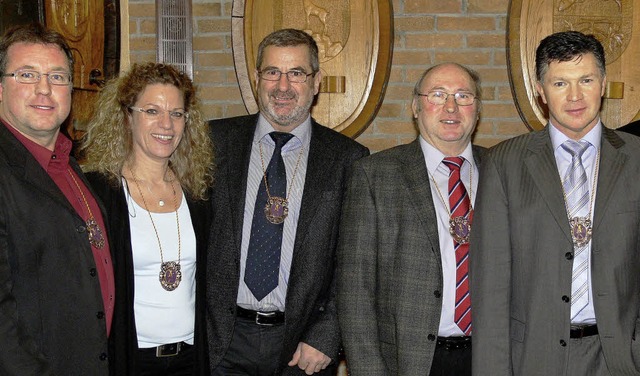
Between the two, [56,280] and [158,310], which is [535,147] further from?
[56,280]

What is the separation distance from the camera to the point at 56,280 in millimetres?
2293

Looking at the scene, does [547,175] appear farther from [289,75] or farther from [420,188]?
[289,75]

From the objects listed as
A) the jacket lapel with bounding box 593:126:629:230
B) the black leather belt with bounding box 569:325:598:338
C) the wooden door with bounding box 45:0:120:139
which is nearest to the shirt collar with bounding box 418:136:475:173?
the jacket lapel with bounding box 593:126:629:230

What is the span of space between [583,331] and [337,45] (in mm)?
2065

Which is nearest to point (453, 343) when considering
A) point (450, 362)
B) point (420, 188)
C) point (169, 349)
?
point (450, 362)

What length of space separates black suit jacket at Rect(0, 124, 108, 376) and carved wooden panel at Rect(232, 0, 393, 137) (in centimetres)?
187

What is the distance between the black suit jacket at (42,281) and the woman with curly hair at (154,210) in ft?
0.63

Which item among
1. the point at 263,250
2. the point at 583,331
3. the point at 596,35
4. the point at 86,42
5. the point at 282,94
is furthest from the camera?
the point at 596,35

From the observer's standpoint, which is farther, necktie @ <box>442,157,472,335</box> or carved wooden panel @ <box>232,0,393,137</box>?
carved wooden panel @ <box>232,0,393,137</box>

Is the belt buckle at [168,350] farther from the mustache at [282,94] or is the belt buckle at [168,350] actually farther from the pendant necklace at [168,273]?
the mustache at [282,94]

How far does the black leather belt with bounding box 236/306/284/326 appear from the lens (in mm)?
2932

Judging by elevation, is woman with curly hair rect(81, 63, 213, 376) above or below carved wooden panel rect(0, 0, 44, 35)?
below

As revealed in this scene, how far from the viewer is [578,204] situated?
2557 mm

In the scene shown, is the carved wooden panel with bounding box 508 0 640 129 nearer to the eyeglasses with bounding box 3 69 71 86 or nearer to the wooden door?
the wooden door
